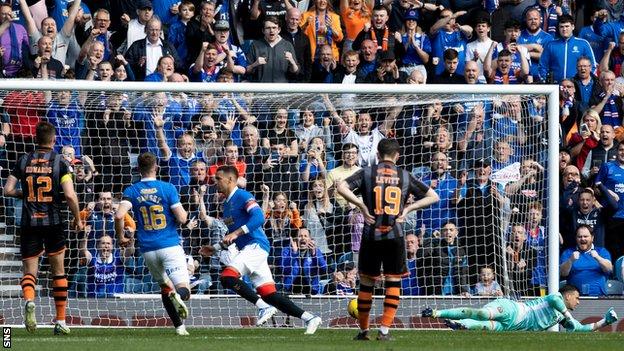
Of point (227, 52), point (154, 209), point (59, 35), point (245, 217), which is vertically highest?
point (59, 35)

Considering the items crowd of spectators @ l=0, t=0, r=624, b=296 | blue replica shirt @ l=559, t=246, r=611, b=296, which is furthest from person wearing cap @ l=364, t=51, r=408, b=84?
blue replica shirt @ l=559, t=246, r=611, b=296

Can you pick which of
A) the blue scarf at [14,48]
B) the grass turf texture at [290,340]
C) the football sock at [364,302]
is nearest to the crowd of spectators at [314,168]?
the blue scarf at [14,48]

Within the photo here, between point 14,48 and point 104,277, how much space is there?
4.35 m

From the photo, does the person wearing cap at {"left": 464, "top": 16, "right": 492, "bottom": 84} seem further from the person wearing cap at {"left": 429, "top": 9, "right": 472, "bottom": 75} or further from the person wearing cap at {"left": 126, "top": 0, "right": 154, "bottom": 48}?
the person wearing cap at {"left": 126, "top": 0, "right": 154, "bottom": 48}

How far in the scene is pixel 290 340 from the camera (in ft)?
44.0

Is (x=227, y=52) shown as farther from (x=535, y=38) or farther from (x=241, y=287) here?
(x=241, y=287)

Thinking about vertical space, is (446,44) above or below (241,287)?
above

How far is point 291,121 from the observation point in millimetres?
17672

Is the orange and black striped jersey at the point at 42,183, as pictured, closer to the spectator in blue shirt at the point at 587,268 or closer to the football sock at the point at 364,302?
the football sock at the point at 364,302

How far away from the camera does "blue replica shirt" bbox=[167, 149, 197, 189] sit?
17094mm

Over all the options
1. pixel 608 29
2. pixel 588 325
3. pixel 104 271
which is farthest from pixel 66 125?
pixel 608 29

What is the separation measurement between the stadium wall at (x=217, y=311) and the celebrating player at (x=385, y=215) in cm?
303

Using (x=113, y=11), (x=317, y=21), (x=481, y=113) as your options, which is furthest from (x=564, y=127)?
(x=113, y=11)

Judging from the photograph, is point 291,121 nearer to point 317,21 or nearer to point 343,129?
point 343,129
